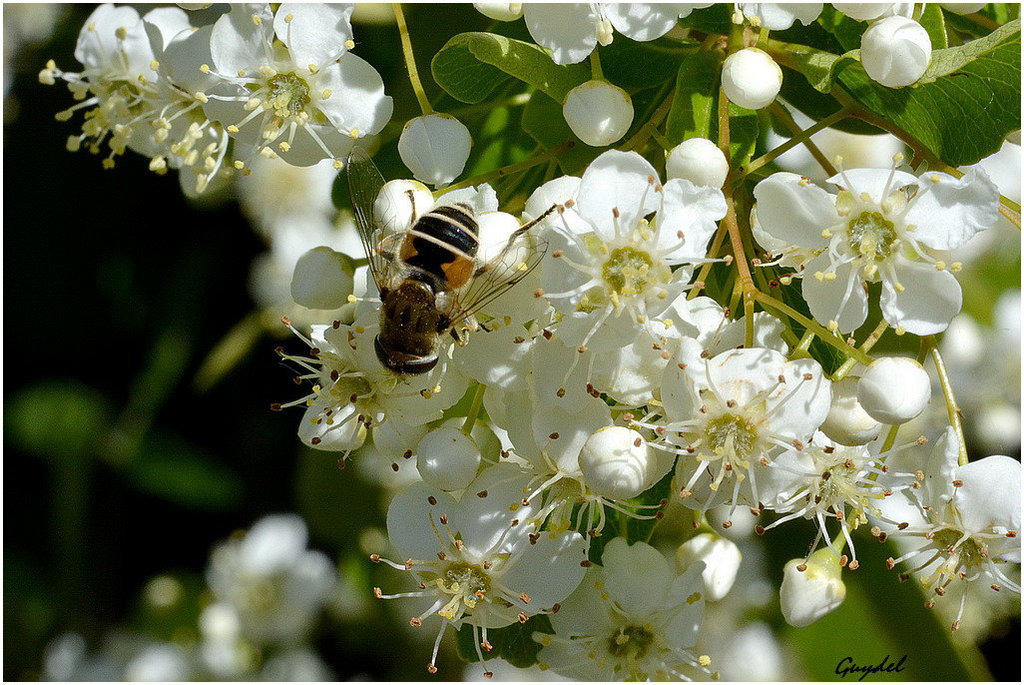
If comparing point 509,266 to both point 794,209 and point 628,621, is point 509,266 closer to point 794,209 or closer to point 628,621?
point 794,209

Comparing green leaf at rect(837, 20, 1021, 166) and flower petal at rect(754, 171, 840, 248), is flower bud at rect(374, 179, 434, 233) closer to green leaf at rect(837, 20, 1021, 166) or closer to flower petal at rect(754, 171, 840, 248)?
flower petal at rect(754, 171, 840, 248)

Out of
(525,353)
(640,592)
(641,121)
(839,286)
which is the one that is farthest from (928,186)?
(640,592)

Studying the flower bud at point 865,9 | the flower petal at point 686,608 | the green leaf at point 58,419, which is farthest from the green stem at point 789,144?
the green leaf at point 58,419

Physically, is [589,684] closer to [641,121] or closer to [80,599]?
[641,121]

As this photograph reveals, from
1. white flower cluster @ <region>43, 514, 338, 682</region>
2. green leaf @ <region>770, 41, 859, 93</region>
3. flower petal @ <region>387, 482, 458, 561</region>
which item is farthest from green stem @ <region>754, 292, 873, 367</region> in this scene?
white flower cluster @ <region>43, 514, 338, 682</region>

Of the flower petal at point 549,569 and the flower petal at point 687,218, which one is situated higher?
the flower petal at point 687,218

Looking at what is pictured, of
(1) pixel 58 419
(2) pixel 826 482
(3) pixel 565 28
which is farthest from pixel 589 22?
(1) pixel 58 419

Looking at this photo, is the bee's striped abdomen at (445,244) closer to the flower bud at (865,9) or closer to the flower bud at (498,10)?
the flower bud at (498,10)
